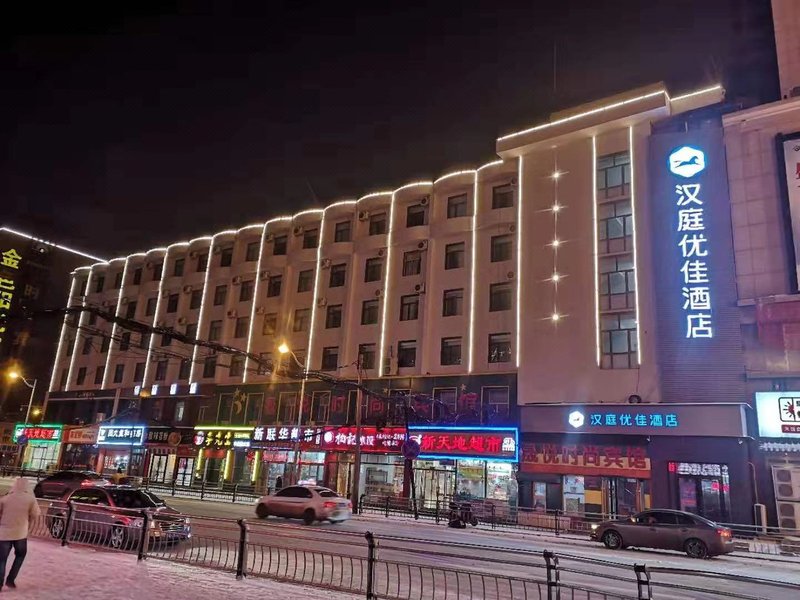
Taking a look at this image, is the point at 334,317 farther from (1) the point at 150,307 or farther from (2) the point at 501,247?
(1) the point at 150,307

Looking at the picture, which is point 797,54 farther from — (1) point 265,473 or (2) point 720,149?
(1) point 265,473

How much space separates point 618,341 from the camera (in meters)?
29.8

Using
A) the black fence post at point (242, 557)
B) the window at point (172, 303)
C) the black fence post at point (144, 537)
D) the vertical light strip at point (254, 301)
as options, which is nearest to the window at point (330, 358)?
the vertical light strip at point (254, 301)

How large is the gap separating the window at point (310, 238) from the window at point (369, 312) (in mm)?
7015

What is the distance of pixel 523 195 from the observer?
34688 millimetres

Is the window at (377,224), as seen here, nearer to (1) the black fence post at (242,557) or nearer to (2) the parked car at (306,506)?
(2) the parked car at (306,506)

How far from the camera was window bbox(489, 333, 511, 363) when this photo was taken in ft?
110

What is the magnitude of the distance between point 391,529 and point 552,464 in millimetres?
10461

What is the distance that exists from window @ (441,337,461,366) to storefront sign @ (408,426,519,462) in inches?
162

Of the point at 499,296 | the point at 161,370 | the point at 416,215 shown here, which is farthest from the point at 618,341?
the point at 161,370

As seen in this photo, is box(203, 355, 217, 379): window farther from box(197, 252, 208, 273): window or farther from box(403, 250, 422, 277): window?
box(403, 250, 422, 277): window

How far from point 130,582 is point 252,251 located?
3931cm

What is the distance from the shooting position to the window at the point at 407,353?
3672cm

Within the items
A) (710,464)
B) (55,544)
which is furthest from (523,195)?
(55,544)
